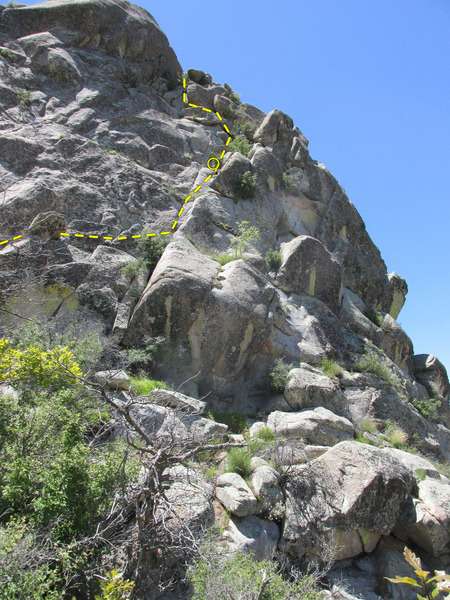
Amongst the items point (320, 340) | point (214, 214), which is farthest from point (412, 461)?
point (214, 214)

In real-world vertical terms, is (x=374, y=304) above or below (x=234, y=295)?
above

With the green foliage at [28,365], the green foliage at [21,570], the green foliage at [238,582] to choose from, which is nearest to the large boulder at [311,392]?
the green foliage at [238,582]

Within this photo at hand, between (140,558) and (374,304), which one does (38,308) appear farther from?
(374,304)

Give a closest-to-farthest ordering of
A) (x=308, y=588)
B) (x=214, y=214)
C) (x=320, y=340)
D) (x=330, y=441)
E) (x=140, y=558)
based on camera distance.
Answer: (x=140, y=558)
(x=308, y=588)
(x=330, y=441)
(x=320, y=340)
(x=214, y=214)

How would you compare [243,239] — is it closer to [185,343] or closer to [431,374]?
[185,343]

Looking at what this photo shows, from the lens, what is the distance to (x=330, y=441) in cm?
1030

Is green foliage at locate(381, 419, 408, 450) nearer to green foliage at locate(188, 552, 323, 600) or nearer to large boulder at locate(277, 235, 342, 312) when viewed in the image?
large boulder at locate(277, 235, 342, 312)

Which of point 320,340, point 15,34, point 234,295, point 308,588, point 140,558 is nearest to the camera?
point 140,558

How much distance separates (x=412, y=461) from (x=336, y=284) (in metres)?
7.18

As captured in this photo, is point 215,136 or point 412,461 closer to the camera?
point 412,461

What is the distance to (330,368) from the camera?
1327 cm

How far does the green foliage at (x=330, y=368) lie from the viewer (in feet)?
43.3

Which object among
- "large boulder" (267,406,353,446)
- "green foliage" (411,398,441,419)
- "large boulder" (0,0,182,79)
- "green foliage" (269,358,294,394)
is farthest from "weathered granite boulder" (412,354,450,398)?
"large boulder" (0,0,182,79)

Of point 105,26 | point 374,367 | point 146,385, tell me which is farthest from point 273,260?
point 105,26
